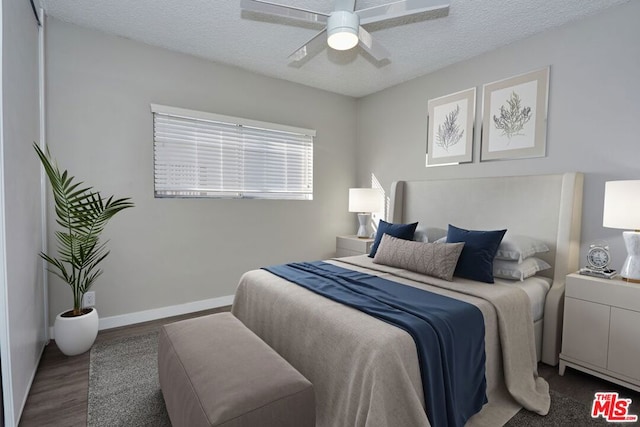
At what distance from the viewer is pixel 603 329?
212 centimetres

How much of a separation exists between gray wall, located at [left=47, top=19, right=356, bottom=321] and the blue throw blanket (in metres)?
1.81

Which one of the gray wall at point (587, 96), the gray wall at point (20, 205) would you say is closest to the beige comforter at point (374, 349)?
the gray wall at point (587, 96)

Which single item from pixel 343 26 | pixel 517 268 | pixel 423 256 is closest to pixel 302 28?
pixel 343 26

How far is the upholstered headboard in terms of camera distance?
2.43m

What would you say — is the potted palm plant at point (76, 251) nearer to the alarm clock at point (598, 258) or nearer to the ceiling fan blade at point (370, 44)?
the ceiling fan blade at point (370, 44)

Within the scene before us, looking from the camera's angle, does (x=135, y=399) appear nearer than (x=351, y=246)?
Yes

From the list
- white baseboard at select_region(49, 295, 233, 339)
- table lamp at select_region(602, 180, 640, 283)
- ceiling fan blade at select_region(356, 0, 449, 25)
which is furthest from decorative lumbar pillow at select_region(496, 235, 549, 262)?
white baseboard at select_region(49, 295, 233, 339)

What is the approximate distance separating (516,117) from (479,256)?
144 cm

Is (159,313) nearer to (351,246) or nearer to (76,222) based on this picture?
(76,222)

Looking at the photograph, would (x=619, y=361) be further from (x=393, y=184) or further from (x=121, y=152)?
(x=121, y=152)

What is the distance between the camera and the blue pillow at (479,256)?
2.42 meters

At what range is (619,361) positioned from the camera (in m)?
2.05

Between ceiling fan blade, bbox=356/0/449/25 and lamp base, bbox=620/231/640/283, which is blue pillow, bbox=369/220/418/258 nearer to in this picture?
lamp base, bbox=620/231/640/283

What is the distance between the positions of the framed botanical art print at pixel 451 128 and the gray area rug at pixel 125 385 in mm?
3359
